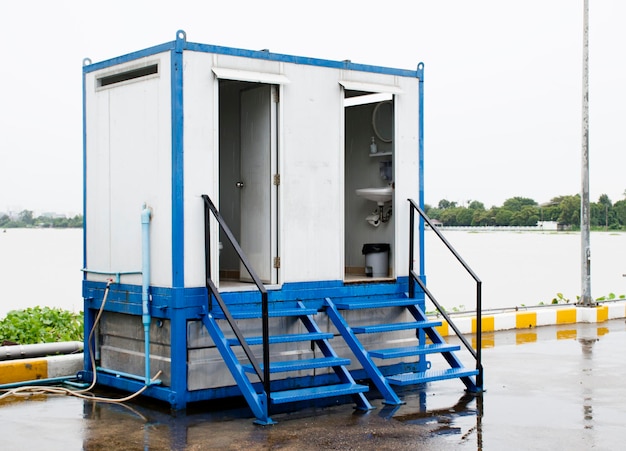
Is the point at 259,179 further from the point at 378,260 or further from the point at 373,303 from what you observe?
the point at 378,260

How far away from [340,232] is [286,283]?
31.7 inches

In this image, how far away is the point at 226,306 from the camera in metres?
7.68

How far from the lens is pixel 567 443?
256 inches

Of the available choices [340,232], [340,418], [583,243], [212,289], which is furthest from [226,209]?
[583,243]

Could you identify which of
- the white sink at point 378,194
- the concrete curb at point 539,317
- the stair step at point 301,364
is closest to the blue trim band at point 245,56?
the white sink at point 378,194

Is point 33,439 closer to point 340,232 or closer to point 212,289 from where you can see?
point 212,289

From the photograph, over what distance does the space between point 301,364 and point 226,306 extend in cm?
80

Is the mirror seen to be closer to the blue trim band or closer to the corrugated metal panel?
the blue trim band

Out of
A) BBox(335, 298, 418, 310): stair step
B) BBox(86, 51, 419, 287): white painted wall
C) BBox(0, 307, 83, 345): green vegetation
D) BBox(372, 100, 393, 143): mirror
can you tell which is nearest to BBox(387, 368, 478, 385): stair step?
BBox(335, 298, 418, 310): stair step

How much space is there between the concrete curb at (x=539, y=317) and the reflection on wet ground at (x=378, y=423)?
133 inches

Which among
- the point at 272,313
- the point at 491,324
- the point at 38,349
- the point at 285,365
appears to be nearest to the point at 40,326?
the point at 38,349

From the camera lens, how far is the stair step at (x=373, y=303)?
835 cm

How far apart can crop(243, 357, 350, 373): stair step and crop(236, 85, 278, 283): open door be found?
0.89 metres

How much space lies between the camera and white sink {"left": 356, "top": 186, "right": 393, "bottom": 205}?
31.0 ft
